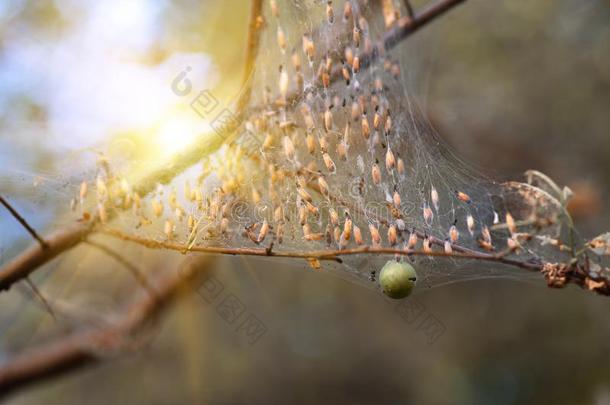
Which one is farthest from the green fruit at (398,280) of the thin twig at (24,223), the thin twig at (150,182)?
the thin twig at (24,223)

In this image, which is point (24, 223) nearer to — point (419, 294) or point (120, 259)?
point (120, 259)

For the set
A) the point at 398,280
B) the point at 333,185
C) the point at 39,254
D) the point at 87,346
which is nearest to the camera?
the point at 398,280

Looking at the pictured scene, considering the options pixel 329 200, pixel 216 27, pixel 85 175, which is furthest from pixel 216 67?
pixel 329 200

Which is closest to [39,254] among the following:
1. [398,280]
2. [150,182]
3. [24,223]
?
[24,223]

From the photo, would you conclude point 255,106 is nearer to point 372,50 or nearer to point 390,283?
point 372,50

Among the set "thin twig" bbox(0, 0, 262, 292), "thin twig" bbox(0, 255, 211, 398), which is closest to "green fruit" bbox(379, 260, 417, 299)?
"thin twig" bbox(0, 0, 262, 292)

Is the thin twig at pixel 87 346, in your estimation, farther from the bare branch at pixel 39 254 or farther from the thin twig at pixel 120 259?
the bare branch at pixel 39 254
